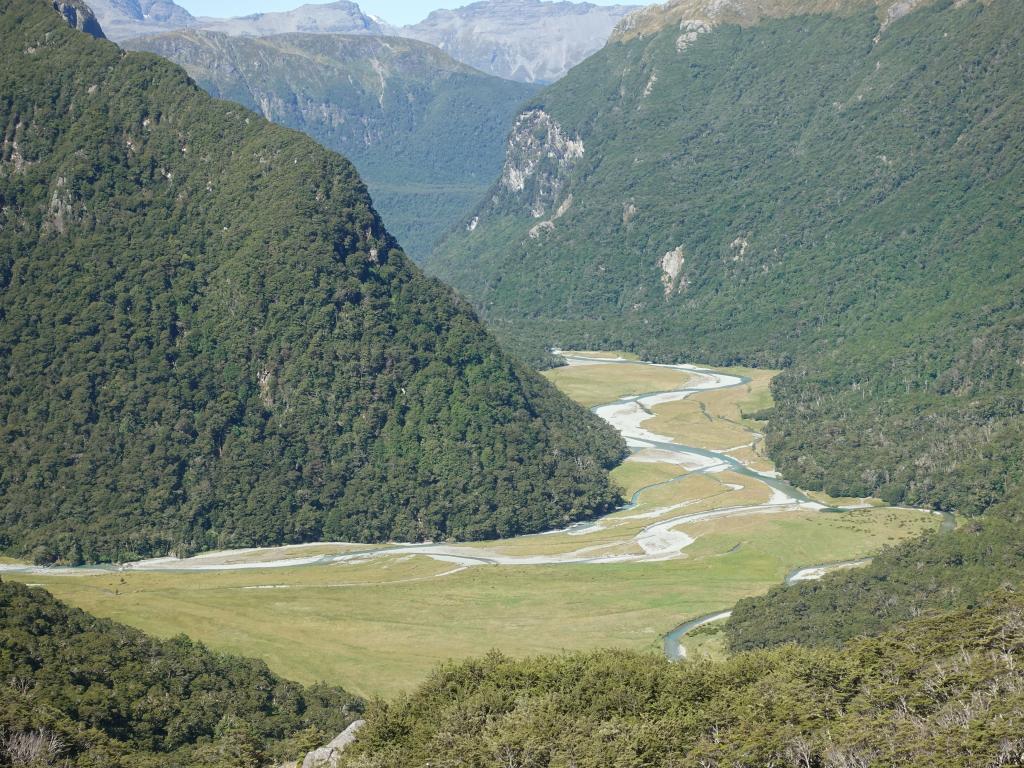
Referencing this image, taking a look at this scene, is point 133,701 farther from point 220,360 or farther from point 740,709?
point 220,360

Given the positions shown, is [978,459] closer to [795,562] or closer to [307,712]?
[795,562]

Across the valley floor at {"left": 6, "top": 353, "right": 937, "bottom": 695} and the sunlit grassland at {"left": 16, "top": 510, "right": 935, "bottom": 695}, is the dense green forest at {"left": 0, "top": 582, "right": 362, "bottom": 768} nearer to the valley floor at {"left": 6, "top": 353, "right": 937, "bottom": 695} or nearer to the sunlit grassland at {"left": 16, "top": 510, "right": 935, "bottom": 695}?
the sunlit grassland at {"left": 16, "top": 510, "right": 935, "bottom": 695}

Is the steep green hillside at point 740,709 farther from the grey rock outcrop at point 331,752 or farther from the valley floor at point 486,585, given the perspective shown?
the valley floor at point 486,585

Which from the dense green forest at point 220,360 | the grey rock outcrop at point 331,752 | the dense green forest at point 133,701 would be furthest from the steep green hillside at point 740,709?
the dense green forest at point 220,360

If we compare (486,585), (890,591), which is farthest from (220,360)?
(890,591)

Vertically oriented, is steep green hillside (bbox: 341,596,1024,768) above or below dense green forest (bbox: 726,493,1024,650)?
above

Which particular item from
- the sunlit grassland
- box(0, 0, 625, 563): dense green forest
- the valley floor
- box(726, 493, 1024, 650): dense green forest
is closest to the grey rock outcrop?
the sunlit grassland
